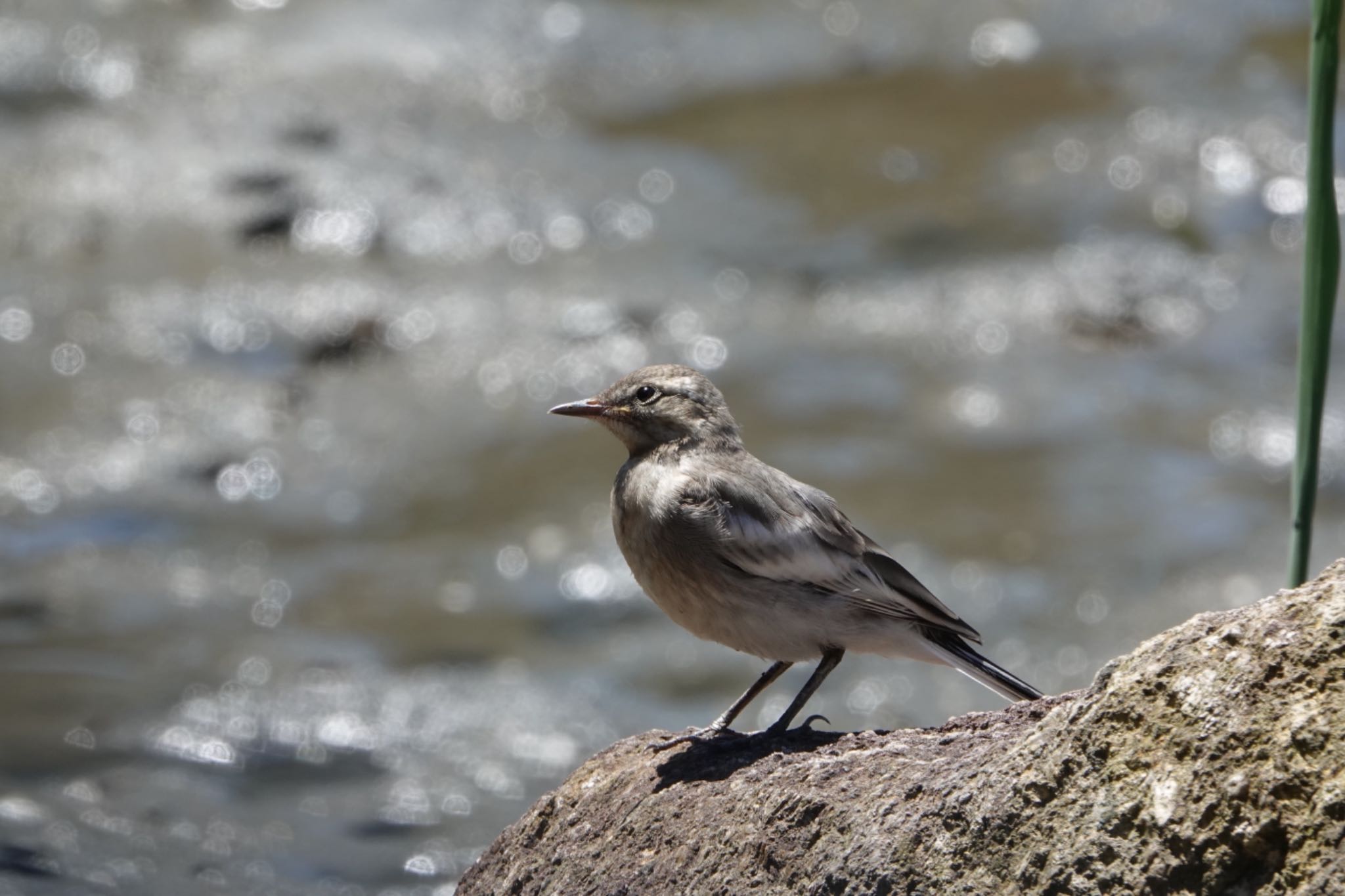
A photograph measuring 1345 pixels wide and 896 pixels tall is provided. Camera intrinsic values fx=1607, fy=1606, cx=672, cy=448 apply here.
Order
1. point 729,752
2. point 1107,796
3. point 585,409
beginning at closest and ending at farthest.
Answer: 1. point 1107,796
2. point 729,752
3. point 585,409

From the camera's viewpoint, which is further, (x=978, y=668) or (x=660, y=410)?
(x=660, y=410)

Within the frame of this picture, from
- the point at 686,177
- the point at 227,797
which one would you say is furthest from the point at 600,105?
the point at 227,797

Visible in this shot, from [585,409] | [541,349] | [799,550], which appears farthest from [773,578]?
[541,349]

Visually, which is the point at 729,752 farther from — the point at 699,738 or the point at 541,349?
the point at 541,349

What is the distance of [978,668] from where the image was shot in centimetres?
540

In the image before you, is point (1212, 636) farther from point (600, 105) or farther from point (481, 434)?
point (600, 105)

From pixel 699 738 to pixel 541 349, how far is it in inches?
333

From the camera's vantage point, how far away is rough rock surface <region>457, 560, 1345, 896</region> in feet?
10.4

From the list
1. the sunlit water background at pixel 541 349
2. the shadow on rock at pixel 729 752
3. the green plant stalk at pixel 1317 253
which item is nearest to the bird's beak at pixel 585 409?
the shadow on rock at pixel 729 752

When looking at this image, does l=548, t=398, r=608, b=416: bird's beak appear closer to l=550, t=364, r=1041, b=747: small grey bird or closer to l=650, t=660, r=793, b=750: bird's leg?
l=550, t=364, r=1041, b=747: small grey bird

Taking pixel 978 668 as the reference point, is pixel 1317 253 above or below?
above

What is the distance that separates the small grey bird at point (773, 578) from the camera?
5.33 meters

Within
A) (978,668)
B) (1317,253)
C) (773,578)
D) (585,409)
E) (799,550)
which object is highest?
(585,409)

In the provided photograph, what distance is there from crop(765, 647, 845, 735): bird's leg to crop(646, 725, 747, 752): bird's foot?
126mm
